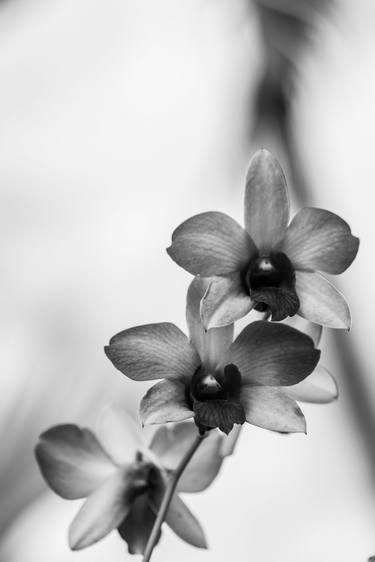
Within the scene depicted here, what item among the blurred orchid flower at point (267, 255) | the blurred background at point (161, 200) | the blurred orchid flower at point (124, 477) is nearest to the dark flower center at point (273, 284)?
the blurred orchid flower at point (267, 255)

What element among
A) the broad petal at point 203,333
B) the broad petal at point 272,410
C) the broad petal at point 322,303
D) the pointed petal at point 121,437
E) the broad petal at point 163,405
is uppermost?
the broad petal at point 322,303

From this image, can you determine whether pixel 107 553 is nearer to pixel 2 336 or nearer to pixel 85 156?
pixel 2 336

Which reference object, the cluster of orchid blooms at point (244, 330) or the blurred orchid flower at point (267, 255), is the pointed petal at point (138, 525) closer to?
the cluster of orchid blooms at point (244, 330)

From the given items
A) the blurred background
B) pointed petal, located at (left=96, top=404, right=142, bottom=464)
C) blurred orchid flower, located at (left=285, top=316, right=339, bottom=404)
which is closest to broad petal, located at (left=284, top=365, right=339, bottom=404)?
blurred orchid flower, located at (left=285, top=316, right=339, bottom=404)

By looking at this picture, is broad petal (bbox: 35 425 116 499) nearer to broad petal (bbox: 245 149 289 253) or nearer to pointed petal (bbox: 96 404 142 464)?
pointed petal (bbox: 96 404 142 464)

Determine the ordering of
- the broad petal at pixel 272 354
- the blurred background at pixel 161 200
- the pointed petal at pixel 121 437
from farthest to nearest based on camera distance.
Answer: the blurred background at pixel 161 200 → the pointed petal at pixel 121 437 → the broad petal at pixel 272 354

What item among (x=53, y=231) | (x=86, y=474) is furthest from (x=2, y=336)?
(x=86, y=474)
